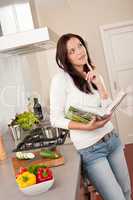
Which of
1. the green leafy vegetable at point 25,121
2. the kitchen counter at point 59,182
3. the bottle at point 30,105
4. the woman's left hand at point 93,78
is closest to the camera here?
the kitchen counter at point 59,182

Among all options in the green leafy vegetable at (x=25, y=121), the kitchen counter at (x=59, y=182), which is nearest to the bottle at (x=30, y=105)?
the green leafy vegetable at (x=25, y=121)

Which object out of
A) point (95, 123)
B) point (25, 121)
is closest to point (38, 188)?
point (95, 123)

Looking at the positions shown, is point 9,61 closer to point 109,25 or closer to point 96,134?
point 96,134

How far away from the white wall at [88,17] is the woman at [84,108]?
2.97m

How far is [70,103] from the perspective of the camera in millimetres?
1753

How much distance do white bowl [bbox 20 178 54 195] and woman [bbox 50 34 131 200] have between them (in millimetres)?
425

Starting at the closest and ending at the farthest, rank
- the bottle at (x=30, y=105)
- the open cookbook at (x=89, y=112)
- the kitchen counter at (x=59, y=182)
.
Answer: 1. the kitchen counter at (x=59, y=182)
2. the open cookbook at (x=89, y=112)
3. the bottle at (x=30, y=105)

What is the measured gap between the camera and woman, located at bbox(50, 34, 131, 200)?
1722 mm

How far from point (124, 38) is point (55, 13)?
3.48 feet

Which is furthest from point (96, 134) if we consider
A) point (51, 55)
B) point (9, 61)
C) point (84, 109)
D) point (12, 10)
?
point (51, 55)

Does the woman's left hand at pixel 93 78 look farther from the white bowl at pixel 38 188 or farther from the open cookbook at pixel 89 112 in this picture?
the white bowl at pixel 38 188

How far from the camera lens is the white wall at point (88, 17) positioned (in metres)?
4.77

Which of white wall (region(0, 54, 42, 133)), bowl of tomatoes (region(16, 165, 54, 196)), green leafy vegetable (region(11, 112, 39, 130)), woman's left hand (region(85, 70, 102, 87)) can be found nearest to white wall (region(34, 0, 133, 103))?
white wall (region(0, 54, 42, 133))

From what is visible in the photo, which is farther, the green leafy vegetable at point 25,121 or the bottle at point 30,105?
the bottle at point 30,105
